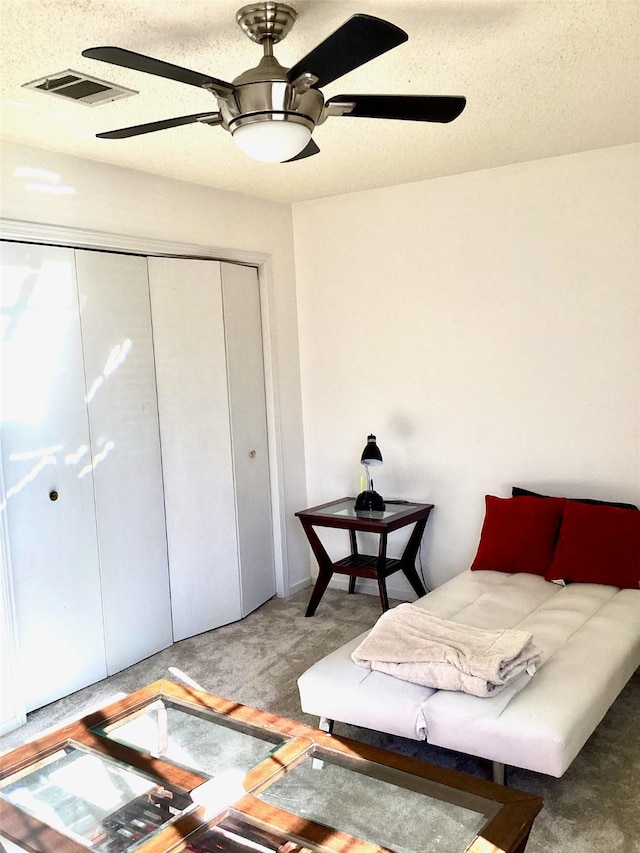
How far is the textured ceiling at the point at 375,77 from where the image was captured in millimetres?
2066

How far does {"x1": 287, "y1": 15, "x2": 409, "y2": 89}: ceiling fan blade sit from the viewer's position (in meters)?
1.56

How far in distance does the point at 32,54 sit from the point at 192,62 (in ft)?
1.58

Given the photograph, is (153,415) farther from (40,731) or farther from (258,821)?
(258,821)

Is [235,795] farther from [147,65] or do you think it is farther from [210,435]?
[210,435]

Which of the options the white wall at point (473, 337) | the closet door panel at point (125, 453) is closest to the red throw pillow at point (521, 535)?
the white wall at point (473, 337)

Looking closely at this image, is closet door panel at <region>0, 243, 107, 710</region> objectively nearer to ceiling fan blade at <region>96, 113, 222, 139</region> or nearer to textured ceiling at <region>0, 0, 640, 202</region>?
textured ceiling at <region>0, 0, 640, 202</region>

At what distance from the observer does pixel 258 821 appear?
1858mm

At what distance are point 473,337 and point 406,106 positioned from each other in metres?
2.12

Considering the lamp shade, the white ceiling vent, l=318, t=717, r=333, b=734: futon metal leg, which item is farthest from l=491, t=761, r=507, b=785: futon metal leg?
the white ceiling vent

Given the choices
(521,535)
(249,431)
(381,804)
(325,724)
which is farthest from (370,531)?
(381,804)

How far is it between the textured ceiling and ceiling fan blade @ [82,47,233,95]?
264 millimetres

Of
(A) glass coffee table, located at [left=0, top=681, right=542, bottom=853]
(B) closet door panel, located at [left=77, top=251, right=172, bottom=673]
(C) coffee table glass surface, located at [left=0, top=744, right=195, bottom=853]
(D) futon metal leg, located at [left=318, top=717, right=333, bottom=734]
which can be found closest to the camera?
(A) glass coffee table, located at [left=0, top=681, right=542, bottom=853]

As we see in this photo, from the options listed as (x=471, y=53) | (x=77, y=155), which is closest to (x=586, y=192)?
(x=471, y=53)

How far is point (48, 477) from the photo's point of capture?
130 inches
